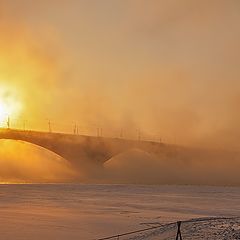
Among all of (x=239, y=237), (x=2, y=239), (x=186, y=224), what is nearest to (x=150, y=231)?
(x=186, y=224)

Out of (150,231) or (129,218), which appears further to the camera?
(129,218)

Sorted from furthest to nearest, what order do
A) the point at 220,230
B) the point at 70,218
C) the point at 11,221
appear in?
the point at 70,218, the point at 11,221, the point at 220,230

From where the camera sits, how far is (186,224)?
26812mm

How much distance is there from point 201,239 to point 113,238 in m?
3.66

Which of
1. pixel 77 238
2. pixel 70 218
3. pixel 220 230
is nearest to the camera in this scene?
pixel 77 238

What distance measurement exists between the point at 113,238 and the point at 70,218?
32.0 feet

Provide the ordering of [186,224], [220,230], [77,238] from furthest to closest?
1. [186,224]
2. [220,230]
3. [77,238]

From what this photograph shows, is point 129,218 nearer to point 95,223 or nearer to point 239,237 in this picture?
point 95,223

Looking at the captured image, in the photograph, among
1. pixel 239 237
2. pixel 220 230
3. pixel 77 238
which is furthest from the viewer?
pixel 220 230

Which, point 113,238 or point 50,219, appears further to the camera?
point 50,219

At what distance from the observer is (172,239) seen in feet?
71.4

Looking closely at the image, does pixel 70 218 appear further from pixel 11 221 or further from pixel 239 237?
pixel 239 237

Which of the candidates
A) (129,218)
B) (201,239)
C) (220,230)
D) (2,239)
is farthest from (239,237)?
(129,218)

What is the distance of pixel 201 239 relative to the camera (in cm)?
2195
